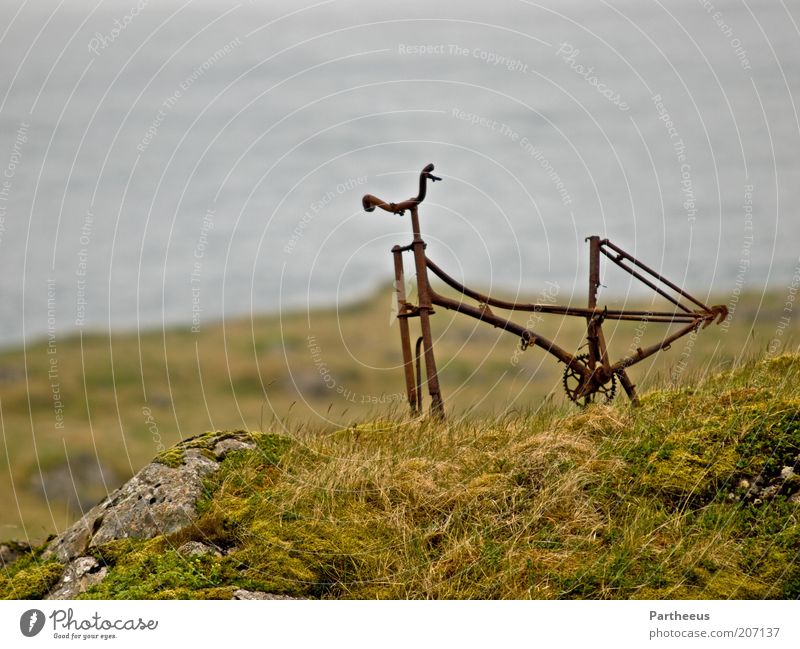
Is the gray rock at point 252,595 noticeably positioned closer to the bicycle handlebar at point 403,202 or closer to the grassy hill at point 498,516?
the grassy hill at point 498,516

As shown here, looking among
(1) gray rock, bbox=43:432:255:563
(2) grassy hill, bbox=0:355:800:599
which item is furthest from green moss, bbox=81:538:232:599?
(1) gray rock, bbox=43:432:255:563

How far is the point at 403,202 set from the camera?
8.63 meters

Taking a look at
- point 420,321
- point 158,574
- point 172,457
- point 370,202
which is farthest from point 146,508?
point 370,202

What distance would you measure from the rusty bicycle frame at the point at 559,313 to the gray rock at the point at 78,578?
3.07 meters

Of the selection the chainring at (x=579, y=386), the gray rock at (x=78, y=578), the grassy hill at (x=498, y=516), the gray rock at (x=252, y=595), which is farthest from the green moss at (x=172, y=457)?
the chainring at (x=579, y=386)

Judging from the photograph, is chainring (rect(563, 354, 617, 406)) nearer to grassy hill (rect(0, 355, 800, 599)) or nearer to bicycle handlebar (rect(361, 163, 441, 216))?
grassy hill (rect(0, 355, 800, 599))

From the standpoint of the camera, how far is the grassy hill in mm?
6762

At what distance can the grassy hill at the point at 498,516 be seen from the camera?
6762mm

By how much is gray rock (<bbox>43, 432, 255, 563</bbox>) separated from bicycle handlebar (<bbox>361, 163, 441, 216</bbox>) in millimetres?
2724

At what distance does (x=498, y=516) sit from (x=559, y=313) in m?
2.73

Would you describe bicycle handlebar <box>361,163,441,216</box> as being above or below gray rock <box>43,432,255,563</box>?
above

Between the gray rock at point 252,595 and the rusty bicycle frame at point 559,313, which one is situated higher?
the rusty bicycle frame at point 559,313
